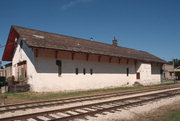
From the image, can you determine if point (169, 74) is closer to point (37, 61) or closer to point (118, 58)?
point (118, 58)

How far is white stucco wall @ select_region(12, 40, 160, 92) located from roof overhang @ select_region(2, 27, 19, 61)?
4.75 feet

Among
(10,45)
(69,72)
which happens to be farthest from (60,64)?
(10,45)

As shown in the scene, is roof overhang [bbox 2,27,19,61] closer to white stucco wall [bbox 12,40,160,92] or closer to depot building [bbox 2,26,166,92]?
depot building [bbox 2,26,166,92]

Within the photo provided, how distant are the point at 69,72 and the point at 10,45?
9.45 m

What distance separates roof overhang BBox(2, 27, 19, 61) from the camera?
2049 centimetres

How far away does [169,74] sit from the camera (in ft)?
182

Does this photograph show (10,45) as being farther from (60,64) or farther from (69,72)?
(69,72)

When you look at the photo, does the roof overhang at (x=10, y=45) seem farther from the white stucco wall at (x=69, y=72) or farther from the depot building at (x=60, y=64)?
the white stucco wall at (x=69, y=72)

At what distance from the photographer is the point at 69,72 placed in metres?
18.8

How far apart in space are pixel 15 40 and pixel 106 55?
37.7ft

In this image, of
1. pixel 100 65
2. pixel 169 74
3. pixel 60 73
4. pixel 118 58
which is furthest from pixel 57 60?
pixel 169 74

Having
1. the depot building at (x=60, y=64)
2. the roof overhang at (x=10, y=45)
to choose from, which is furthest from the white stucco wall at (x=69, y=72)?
the roof overhang at (x=10, y=45)

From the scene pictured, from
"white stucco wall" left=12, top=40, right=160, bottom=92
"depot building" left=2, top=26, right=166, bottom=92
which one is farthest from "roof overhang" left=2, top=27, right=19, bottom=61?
"white stucco wall" left=12, top=40, right=160, bottom=92

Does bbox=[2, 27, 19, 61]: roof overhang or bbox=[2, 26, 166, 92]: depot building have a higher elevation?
bbox=[2, 27, 19, 61]: roof overhang
